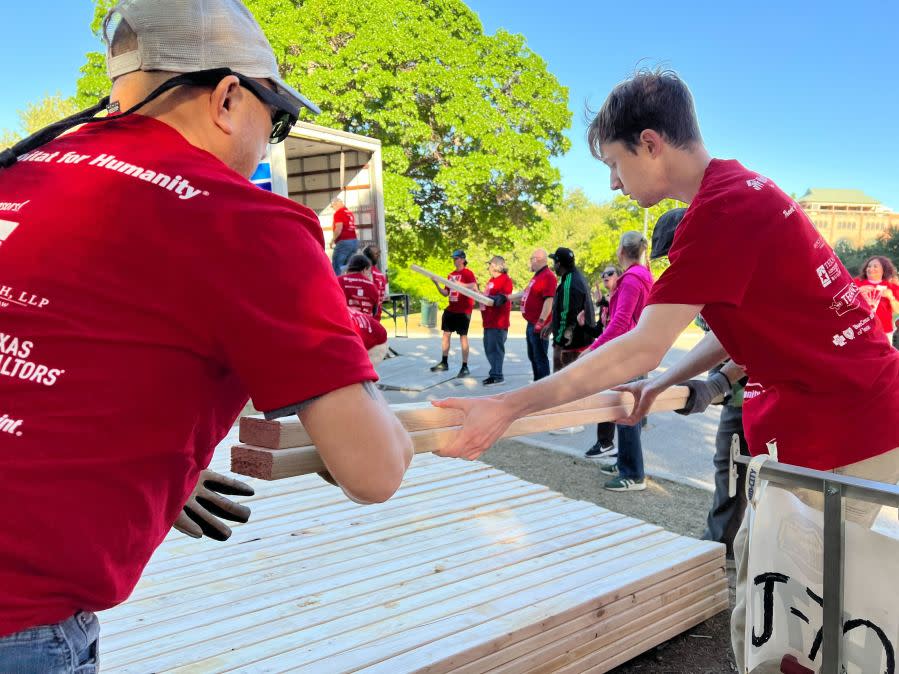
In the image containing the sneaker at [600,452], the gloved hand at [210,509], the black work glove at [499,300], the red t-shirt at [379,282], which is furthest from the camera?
the black work glove at [499,300]

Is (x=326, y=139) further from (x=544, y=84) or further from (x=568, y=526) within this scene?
(x=544, y=84)

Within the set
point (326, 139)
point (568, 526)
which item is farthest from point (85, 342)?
point (326, 139)

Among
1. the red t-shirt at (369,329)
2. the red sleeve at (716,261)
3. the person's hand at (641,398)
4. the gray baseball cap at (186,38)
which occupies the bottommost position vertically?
the red t-shirt at (369,329)

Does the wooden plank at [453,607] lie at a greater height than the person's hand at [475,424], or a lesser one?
lesser

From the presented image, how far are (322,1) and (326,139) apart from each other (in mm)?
14133

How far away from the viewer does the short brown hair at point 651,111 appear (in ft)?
6.33

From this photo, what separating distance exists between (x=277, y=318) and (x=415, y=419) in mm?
795

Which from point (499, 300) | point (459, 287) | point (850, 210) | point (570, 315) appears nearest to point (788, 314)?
point (570, 315)

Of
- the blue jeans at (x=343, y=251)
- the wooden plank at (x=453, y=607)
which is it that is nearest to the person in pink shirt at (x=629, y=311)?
the wooden plank at (x=453, y=607)

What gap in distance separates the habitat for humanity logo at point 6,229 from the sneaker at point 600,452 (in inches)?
253

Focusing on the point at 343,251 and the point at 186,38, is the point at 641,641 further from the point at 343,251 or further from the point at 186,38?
the point at 343,251

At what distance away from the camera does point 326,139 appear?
36.4 feet

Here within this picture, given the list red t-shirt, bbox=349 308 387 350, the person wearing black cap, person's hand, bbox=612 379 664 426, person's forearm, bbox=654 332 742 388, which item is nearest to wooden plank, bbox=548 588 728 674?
person's hand, bbox=612 379 664 426

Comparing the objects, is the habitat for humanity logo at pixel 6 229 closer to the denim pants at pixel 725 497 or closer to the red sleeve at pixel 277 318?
the red sleeve at pixel 277 318
